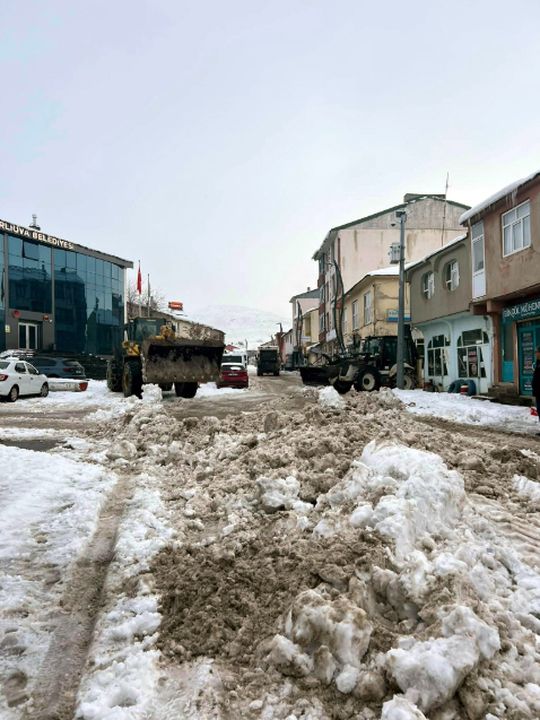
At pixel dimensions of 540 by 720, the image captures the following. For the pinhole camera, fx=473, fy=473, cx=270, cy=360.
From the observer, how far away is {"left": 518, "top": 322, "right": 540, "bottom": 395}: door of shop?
15.3m

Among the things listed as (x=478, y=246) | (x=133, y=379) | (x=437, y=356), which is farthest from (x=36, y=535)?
(x=437, y=356)

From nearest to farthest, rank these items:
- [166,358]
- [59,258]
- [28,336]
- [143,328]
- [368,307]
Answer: [166,358]
[143,328]
[368,307]
[28,336]
[59,258]

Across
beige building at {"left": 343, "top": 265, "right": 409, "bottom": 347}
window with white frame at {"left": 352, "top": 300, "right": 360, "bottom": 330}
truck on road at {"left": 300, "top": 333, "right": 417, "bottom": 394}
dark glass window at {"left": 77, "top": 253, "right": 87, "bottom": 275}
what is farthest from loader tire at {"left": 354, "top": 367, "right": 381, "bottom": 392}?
dark glass window at {"left": 77, "top": 253, "right": 87, "bottom": 275}

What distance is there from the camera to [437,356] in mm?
22781

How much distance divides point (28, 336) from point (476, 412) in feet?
98.8

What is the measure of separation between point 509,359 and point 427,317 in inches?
244

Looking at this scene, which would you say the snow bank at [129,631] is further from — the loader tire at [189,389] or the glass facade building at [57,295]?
the glass facade building at [57,295]

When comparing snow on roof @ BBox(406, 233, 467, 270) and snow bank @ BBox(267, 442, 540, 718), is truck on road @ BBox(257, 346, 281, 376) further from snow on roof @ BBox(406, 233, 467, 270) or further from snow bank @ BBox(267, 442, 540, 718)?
snow bank @ BBox(267, 442, 540, 718)

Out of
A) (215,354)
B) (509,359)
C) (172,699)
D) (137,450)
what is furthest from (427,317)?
(172,699)

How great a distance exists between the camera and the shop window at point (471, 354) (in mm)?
18500

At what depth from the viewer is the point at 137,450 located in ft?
24.5

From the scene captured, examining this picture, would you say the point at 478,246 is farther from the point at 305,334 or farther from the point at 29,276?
→ the point at 305,334

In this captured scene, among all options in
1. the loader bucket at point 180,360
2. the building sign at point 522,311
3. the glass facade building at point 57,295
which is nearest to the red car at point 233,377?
the loader bucket at point 180,360

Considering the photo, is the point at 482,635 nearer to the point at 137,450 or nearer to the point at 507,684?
the point at 507,684
